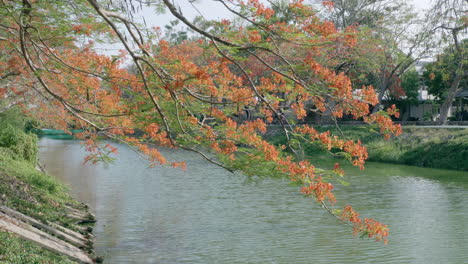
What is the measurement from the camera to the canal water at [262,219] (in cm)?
962

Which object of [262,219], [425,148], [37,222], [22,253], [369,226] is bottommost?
[262,219]

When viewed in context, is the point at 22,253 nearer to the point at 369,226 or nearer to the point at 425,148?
the point at 369,226

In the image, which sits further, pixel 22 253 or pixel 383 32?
pixel 383 32

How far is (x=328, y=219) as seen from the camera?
12.4 m

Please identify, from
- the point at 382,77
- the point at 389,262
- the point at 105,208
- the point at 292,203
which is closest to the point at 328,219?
the point at 292,203

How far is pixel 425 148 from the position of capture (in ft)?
82.1

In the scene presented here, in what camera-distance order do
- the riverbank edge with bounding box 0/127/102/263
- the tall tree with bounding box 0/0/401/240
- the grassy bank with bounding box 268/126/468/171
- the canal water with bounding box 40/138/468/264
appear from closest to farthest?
the tall tree with bounding box 0/0/401/240, the riverbank edge with bounding box 0/127/102/263, the canal water with bounding box 40/138/468/264, the grassy bank with bounding box 268/126/468/171

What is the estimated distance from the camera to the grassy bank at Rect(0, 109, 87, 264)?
646 centimetres

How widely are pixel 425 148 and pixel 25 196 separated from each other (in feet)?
62.9

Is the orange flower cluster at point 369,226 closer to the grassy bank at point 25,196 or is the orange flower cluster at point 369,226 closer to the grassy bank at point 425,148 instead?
the grassy bank at point 25,196

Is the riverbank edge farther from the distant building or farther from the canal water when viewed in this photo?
the distant building

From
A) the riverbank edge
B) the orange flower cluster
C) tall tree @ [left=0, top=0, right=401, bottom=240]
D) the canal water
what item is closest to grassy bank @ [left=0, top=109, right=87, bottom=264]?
the riverbank edge

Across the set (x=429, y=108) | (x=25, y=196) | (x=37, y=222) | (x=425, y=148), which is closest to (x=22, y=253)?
(x=37, y=222)

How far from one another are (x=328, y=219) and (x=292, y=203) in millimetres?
2328
